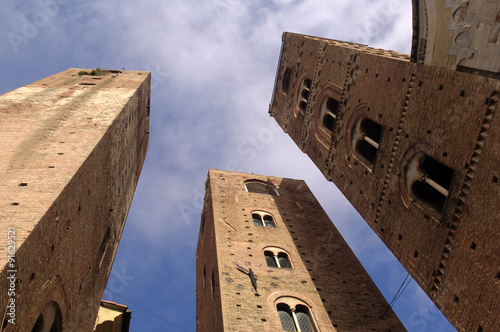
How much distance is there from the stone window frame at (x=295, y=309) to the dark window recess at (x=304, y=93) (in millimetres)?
7978

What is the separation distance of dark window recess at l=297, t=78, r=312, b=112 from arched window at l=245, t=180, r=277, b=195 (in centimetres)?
410

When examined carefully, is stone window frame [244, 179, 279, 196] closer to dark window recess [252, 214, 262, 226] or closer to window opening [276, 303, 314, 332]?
dark window recess [252, 214, 262, 226]

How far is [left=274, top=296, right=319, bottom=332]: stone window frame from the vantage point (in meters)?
10.7

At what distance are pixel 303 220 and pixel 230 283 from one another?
5732 mm

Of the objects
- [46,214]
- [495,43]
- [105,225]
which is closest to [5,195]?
[46,214]

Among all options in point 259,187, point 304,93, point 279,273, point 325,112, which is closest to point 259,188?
point 259,187

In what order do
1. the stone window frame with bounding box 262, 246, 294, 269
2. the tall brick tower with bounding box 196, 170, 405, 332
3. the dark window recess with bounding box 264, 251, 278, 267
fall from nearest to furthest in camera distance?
the tall brick tower with bounding box 196, 170, 405, 332 < the dark window recess with bounding box 264, 251, 278, 267 < the stone window frame with bounding box 262, 246, 294, 269

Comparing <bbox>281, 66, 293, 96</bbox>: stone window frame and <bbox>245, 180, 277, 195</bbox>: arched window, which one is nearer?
<bbox>245, 180, 277, 195</bbox>: arched window

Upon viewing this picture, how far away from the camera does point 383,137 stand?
1015 cm

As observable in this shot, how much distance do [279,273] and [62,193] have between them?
7269 millimetres

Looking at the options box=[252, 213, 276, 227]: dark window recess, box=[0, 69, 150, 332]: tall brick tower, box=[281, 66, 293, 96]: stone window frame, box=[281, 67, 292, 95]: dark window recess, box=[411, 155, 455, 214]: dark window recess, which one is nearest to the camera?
box=[0, 69, 150, 332]: tall brick tower

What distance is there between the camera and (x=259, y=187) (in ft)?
63.4

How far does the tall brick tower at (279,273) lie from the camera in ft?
35.8

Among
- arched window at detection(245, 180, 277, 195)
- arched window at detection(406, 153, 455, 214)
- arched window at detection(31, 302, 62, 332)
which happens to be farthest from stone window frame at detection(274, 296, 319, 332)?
arched window at detection(245, 180, 277, 195)
